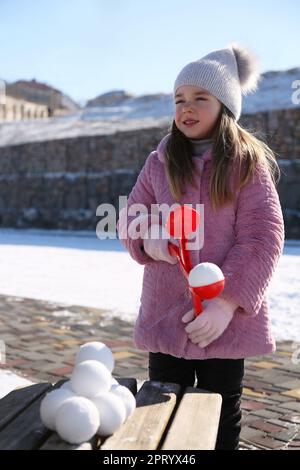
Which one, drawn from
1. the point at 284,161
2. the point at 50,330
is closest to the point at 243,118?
the point at 284,161

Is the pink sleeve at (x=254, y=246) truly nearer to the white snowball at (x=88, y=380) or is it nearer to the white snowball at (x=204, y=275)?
the white snowball at (x=204, y=275)

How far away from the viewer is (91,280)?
7.54m

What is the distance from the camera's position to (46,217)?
17469 millimetres

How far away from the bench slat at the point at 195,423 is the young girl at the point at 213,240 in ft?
0.61

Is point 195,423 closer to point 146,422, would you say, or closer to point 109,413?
point 146,422

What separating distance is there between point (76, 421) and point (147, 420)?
0.26m

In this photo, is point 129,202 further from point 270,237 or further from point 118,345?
point 118,345

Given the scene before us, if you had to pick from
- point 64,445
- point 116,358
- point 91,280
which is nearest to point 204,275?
point 64,445

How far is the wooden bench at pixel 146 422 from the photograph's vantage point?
1365 millimetres

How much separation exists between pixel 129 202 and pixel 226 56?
0.61m

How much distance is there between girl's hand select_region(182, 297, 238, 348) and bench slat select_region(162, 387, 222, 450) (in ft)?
0.47

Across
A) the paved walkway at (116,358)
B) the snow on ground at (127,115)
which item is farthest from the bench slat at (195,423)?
the snow on ground at (127,115)

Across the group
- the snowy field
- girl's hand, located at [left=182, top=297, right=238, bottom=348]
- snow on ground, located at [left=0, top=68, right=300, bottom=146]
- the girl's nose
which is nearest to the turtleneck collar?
the girl's nose

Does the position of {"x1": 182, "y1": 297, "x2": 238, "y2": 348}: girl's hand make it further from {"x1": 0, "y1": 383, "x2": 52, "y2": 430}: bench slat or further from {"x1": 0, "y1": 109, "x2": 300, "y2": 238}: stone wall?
{"x1": 0, "y1": 109, "x2": 300, "y2": 238}: stone wall
